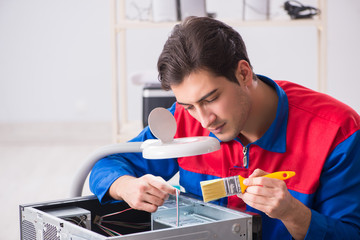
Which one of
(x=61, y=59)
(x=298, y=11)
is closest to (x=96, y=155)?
(x=298, y=11)

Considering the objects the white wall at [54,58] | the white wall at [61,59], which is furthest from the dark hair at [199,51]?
the white wall at [54,58]

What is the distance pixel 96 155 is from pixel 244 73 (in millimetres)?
A: 384

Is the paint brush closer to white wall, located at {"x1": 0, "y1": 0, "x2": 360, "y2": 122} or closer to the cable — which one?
the cable

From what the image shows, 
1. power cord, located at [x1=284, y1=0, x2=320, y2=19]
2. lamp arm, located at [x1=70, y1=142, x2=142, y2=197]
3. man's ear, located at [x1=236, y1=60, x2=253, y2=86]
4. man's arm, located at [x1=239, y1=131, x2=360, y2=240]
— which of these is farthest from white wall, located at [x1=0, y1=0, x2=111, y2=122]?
man's arm, located at [x1=239, y1=131, x2=360, y2=240]

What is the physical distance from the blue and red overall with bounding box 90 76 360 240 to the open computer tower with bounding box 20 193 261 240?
0.05 metres

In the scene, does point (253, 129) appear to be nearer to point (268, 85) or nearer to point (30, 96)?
point (268, 85)

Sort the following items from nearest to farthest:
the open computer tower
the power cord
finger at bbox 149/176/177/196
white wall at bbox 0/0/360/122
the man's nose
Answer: the open computer tower
finger at bbox 149/176/177/196
the man's nose
the power cord
white wall at bbox 0/0/360/122

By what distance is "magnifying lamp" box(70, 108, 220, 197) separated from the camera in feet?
3.14

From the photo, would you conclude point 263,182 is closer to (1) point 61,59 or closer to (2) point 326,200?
(2) point 326,200

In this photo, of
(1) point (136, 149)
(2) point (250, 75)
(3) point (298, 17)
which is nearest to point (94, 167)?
(1) point (136, 149)

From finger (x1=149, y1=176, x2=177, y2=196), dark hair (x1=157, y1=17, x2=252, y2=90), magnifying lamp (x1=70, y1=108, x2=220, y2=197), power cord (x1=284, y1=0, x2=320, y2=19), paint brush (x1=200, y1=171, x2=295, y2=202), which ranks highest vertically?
power cord (x1=284, y1=0, x2=320, y2=19)

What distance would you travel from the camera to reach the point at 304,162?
1155 mm

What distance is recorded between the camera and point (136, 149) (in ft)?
4.00

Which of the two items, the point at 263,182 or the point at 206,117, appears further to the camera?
the point at 206,117
